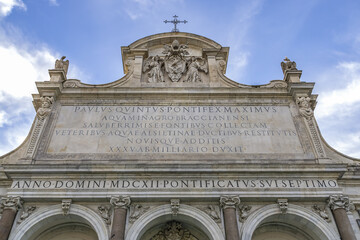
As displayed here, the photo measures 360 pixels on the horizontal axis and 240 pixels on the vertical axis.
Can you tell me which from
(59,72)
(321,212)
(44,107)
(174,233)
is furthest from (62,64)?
(321,212)

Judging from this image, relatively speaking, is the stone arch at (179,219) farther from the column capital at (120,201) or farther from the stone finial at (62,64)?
the stone finial at (62,64)

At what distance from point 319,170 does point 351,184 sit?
1632 millimetres

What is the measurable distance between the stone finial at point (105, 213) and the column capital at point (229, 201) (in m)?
3.98

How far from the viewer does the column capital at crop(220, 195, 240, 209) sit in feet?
40.0

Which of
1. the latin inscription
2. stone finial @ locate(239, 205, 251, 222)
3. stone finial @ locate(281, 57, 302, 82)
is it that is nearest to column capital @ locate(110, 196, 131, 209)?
the latin inscription

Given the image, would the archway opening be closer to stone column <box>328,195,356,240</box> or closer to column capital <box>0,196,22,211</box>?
stone column <box>328,195,356,240</box>

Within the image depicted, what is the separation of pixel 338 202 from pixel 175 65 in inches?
395

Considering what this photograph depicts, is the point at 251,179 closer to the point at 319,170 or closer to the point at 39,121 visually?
the point at 319,170

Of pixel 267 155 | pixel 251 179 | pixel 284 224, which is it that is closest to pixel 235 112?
pixel 267 155

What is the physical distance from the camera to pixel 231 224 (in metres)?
11.7

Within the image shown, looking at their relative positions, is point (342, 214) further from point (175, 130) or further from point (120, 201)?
point (120, 201)

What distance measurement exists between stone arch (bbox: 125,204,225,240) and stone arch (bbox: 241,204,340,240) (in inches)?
41.0

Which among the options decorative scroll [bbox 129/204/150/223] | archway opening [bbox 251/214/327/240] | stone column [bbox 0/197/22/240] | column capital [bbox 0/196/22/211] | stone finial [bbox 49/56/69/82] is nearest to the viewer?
stone column [bbox 0/197/22/240]

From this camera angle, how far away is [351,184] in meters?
13.4
